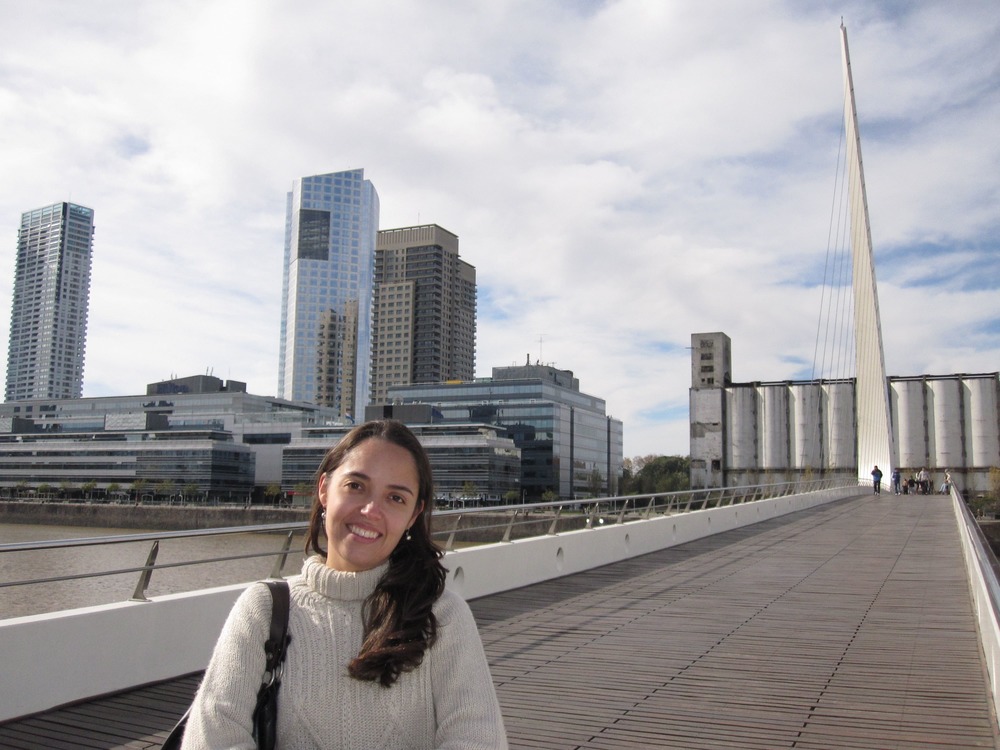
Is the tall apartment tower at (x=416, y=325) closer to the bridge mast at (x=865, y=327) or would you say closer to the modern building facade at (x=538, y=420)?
the modern building facade at (x=538, y=420)

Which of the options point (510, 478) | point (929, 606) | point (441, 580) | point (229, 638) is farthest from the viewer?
point (510, 478)

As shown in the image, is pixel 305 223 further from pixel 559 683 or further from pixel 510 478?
pixel 559 683

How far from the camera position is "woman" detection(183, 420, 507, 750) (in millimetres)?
2033

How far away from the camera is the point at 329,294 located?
616 ft

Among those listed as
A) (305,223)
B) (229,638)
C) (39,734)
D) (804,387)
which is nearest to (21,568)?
(39,734)

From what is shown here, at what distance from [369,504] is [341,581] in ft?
0.65

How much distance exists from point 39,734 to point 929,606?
8623 mm

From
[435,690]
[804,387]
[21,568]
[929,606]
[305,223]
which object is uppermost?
[305,223]

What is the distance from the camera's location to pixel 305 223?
193 meters

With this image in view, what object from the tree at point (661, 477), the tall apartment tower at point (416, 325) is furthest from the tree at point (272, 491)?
the tall apartment tower at point (416, 325)

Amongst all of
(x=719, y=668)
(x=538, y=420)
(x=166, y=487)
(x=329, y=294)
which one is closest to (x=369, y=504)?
(x=719, y=668)

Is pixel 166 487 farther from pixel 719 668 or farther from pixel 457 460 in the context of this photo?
pixel 719 668

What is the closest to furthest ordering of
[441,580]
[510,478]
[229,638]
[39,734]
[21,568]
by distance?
[229,638]
[441,580]
[39,734]
[21,568]
[510,478]

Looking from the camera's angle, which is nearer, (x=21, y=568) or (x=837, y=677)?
(x=837, y=677)
